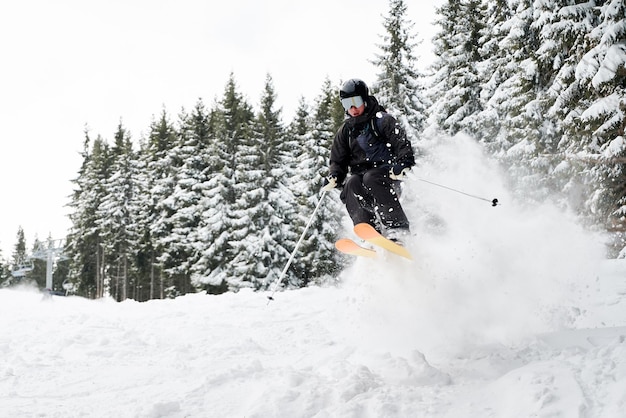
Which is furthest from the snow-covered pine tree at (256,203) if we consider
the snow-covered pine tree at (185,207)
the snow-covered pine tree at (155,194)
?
the snow-covered pine tree at (155,194)

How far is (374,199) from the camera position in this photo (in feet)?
19.7

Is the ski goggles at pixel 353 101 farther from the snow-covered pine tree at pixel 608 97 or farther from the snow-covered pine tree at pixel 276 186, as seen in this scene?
the snow-covered pine tree at pixel 276 186

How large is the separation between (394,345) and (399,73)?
63.0 feet

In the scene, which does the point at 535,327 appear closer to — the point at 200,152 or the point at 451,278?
the point at 451,278

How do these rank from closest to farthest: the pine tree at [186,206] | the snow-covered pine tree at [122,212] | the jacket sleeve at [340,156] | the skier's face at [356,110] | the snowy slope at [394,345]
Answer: the snowy slope at [394,345], the skier's face at [356,110], the jacket sleeve at [340,156], the pine tree at [186,206], the snow-covered pine tree at [122,212]

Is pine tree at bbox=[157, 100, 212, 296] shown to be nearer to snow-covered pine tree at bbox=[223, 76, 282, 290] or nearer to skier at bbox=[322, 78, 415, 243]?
snow-covered pine tree at bbox=[223, 76, 282, 290]

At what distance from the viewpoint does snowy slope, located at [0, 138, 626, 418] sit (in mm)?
3689

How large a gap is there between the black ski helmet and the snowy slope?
6.22ft

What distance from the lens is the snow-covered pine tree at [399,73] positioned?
886 inches

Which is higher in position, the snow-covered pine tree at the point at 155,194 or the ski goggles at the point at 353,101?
the snow-covered pine tree at the point at 155,194

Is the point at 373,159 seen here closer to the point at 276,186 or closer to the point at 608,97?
the point at 608,97

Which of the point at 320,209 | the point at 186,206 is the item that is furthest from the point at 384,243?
the point at 186,206

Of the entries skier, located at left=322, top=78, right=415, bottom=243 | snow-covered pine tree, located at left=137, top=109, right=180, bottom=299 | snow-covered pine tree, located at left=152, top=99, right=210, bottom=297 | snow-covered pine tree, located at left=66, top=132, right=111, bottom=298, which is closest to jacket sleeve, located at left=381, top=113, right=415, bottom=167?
skier, located at left=322, top=78, right=415, bottom=243

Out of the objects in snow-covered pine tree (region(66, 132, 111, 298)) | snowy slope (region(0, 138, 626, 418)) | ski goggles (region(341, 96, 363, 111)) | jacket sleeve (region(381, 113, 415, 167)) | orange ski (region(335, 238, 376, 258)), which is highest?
snow-covered pine tree (region(66, 132, 111, 298))
